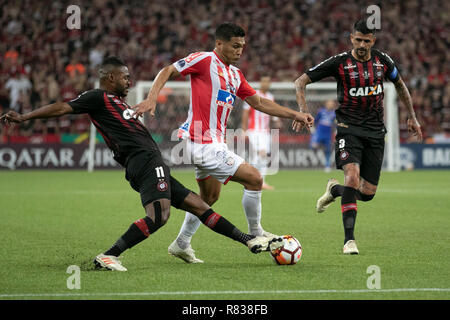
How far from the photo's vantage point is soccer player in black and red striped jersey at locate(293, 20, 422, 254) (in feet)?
24.5

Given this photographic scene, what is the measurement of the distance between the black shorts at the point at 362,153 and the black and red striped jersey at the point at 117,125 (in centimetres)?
223

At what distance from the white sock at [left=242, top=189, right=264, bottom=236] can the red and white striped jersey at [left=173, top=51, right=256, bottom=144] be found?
563 millimetres

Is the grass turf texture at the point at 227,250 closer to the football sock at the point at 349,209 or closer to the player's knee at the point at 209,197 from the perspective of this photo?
the football sock at the point at 349,209

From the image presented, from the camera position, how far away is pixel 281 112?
687 cm

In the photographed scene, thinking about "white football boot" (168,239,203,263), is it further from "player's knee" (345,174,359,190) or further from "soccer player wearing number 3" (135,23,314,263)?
"player's knee" (345,174,359,190)

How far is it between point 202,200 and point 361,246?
77.0 inches

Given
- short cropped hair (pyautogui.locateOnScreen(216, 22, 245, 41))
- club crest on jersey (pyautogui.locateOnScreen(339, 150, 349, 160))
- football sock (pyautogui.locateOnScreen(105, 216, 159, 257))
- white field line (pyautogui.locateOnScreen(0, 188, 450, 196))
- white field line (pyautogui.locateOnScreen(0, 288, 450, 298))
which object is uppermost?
short cropped hair (pyautogui.locateOnScreen(216, 22, 245, 41))

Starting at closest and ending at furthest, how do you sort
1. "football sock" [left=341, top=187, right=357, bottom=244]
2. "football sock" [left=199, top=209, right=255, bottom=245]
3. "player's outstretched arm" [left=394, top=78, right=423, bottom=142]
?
"football sock" [left=199, top=209, right=255, bottom=245]
"football sock" [left=341, top=187, right=357, bottom=244]
"player's outstretched arm" [left=394, top=78, right=423, bottom=142]

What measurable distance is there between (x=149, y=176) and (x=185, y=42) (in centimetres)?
2189

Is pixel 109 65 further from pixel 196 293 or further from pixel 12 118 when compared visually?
pixel 196 293

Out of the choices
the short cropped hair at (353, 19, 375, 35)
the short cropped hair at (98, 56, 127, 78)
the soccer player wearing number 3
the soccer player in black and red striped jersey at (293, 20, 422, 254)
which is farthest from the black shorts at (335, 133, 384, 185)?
the short cropped hair at (98, 56, 127, 78)

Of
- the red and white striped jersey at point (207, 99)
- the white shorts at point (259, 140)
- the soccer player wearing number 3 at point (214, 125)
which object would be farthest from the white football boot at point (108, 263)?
the white shorts at point (259, 140)

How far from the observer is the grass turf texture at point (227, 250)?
16.9 feet

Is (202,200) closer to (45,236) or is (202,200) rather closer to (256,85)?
(45,236)
